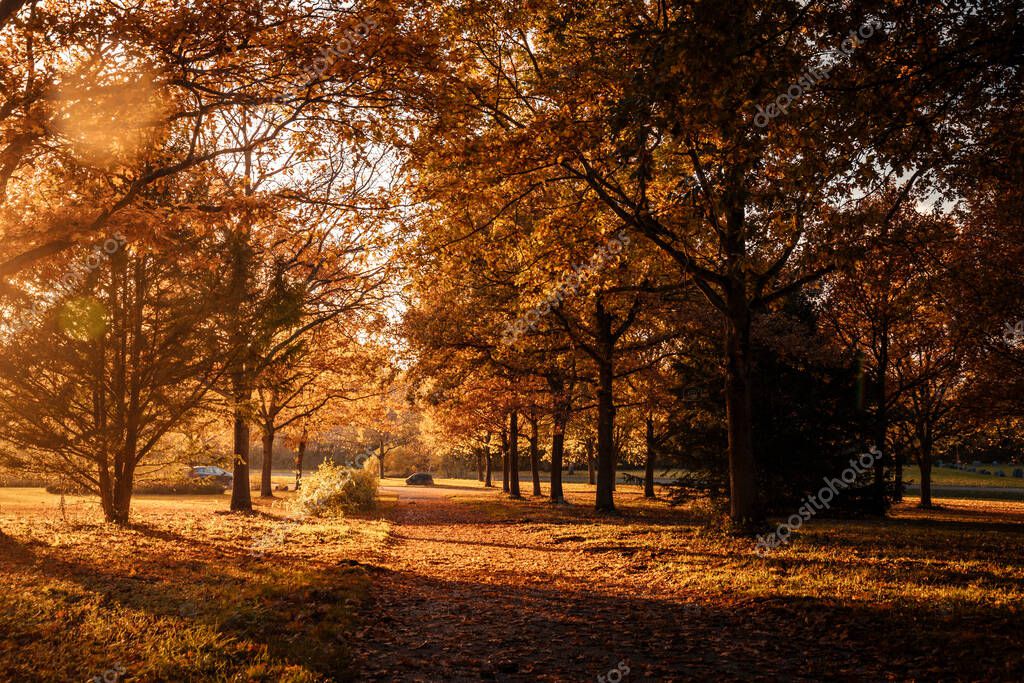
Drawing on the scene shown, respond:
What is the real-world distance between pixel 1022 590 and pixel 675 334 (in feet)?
46.3

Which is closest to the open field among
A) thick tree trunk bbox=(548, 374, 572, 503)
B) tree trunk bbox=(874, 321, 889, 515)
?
tree trunk bbox=(874, 321, 889, 515)

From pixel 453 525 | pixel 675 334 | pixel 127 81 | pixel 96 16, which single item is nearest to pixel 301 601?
pixel 127 81

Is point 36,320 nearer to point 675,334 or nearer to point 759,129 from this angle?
point 759,129

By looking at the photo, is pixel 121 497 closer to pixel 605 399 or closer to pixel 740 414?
pixel 740 414

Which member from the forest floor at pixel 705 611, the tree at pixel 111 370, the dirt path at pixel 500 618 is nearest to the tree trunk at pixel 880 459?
the forest floor at pixel 705 611

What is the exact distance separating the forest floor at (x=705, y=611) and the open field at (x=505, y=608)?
0.12 ft

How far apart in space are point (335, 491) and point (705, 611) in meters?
16.6

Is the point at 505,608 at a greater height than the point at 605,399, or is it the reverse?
the point at 605,399

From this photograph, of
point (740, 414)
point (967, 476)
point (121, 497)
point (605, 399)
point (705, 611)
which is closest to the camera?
point (705, 611)

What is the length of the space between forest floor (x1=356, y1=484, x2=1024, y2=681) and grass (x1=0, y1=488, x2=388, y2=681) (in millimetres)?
607

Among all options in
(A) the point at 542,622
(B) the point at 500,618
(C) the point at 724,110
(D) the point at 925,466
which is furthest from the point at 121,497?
(D) the point at 925,466

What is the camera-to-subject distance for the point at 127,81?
839cm

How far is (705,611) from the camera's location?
8297 millimetres

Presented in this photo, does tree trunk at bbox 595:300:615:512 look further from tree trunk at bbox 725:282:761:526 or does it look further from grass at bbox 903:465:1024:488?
grass at bbox 903:465:1024:488
